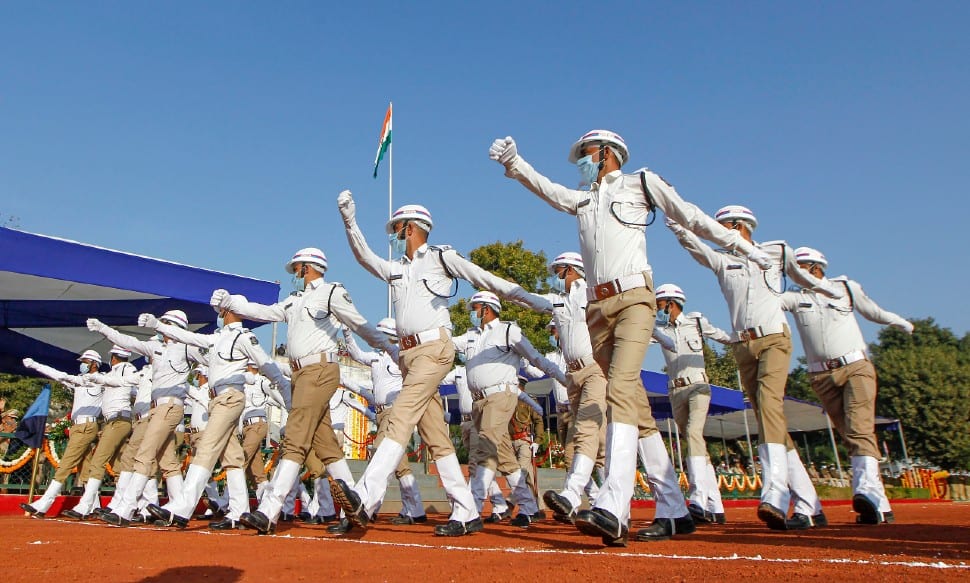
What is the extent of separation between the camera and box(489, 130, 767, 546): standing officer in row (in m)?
4.25

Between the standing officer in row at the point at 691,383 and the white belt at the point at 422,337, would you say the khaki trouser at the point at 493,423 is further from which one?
the white belt at the point at 422,337

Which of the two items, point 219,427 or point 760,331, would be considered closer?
point 760,331

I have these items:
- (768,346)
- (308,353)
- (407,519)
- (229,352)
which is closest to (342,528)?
(308,353)

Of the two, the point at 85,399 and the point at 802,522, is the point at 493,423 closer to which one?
the point at 802,522

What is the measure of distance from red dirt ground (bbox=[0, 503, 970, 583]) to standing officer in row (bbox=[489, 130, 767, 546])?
1.30 ft

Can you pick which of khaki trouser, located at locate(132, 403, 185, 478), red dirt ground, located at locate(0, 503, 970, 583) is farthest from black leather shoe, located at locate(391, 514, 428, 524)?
red dirt ground, located at locate(0, 503, 970, 583)

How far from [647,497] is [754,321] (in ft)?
49.8

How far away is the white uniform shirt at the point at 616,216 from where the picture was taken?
178 inches

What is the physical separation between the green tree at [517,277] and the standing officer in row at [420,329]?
67.2 feet

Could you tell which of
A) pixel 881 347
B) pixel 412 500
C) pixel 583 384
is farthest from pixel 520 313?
pixel 881 347

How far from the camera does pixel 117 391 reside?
10.4 m

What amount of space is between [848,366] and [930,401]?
37.5 metres

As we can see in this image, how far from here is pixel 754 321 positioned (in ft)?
19.6

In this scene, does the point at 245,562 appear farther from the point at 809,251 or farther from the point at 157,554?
the point at 809,251
